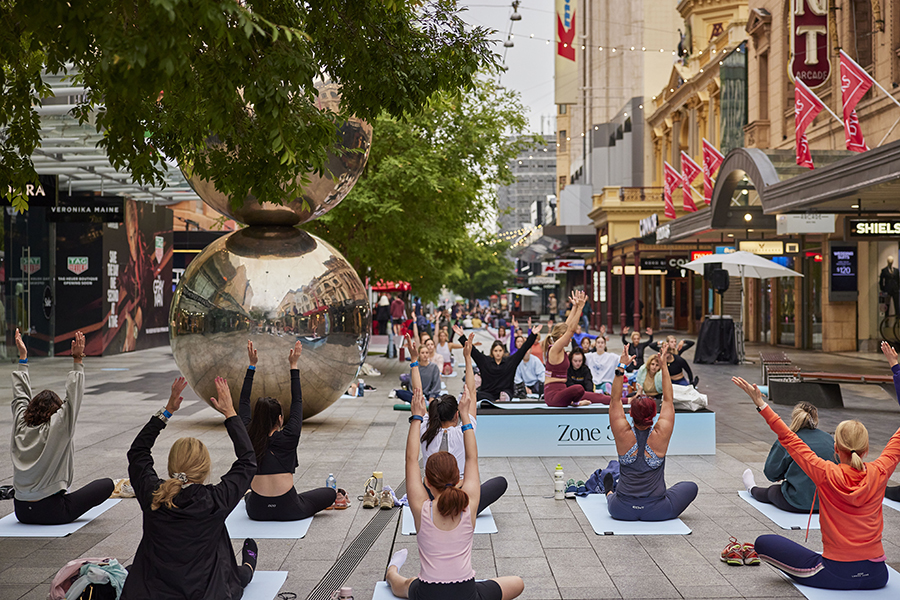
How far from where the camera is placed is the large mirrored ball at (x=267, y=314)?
34.6ft

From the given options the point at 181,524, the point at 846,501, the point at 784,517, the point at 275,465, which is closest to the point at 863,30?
the point at 784,517

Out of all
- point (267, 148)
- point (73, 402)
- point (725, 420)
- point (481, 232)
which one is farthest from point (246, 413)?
point (481, 232)

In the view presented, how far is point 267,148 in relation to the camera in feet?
20.1

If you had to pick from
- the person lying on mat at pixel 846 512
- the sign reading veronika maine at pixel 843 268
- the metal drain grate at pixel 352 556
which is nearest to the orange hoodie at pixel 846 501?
the person lying on mat at pixel 846 512

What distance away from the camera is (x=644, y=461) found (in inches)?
305

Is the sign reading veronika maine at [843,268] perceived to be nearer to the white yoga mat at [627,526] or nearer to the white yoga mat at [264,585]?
the white yoga mat at [627,526]

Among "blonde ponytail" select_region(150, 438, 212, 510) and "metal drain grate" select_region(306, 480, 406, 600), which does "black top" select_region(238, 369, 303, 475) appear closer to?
"metal drain grate" select_region(306, 480, 406, 600)

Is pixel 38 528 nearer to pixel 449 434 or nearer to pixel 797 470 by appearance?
pixel 449 434

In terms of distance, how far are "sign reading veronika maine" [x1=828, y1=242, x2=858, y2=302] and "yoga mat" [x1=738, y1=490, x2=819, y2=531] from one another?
18586mm

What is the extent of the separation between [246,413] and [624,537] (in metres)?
3.42

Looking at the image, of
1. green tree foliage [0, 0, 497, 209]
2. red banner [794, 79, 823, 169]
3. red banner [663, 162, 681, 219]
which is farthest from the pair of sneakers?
red banner [663, 162, 681, 219]

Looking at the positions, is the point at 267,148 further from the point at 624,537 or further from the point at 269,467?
the point at 624,537

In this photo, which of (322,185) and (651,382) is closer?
(322,185)

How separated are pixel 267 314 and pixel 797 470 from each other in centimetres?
619
